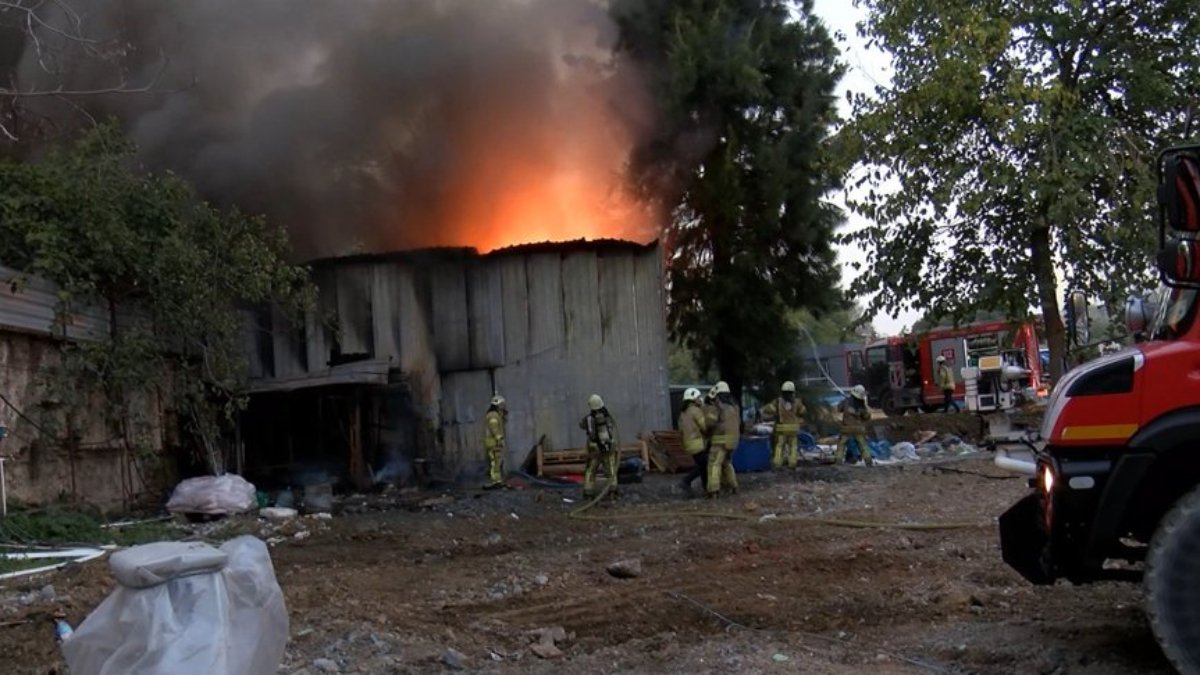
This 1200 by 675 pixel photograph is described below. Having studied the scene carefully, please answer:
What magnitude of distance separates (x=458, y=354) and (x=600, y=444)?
427 centimetres

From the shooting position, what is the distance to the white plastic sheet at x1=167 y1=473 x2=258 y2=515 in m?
12.4

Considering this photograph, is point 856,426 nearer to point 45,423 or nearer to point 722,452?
point 722,452

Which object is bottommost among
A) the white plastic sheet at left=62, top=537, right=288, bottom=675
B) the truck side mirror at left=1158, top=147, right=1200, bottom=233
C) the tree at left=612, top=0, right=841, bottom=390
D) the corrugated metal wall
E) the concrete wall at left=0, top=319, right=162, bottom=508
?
the white plastic sheet at left=62, top=537, right=288, bottom=675

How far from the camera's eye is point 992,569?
702cm

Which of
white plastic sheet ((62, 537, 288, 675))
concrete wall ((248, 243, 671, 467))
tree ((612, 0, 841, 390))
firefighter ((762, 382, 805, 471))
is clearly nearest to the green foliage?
concrete wall ((248, 243, 671, 467))

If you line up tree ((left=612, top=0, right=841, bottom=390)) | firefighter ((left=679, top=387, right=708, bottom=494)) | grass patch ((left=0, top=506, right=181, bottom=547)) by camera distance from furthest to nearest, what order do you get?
tree ((left=612, top=0, right=841, bottom=390))
firefighter ((left=679, top=387, right=708, bottom=494))
grass patch ((left=0, top=506, right=181, bottom=547))

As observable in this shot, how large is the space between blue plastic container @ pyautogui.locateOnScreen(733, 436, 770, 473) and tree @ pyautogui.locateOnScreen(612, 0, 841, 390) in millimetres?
3479

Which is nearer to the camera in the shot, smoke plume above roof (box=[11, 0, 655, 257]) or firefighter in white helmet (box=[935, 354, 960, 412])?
smoke plume above roof (box=[11, 0, 655, 257])

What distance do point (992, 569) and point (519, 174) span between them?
13.6m

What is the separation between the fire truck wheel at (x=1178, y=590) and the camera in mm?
4012

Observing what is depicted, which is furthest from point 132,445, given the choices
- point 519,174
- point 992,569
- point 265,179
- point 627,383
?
point 992,569

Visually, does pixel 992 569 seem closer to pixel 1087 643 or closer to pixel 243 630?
pixel 1087 643

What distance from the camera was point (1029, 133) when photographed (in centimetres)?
985

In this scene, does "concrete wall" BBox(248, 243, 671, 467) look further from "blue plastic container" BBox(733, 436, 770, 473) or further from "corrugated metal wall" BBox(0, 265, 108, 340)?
"corrugated metal wall" BBox(0, 265, 108, 340)
